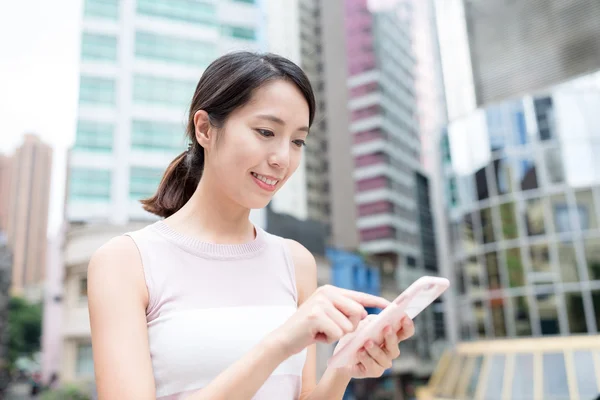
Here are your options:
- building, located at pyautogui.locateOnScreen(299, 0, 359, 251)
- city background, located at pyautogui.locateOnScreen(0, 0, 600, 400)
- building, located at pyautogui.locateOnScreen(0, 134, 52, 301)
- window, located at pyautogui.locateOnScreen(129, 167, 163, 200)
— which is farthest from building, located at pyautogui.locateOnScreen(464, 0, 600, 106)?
building, located at pyautogui.locateOnScreen(0, 134, 52, 301)

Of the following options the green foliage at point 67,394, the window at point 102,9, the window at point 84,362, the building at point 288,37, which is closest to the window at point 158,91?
the window at point 102,9

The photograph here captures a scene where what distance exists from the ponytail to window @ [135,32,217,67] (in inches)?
573

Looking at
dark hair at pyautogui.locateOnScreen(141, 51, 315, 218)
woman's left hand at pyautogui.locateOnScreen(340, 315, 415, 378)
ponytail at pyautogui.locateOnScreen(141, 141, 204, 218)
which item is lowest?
woman's left hand at pyautogui.locateOnScreen(340, 315, 415, 378)

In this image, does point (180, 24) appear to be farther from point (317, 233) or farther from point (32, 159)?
point (317, 233)

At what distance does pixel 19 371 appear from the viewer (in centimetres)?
1195

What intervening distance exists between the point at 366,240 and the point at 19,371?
1551cm

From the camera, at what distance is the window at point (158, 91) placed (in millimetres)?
14805

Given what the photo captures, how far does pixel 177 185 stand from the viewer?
4.09ft

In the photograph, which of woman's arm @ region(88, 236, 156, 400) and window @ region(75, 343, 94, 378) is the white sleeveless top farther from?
window @ region(75, 343, 94, 378)

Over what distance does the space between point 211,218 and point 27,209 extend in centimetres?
1224

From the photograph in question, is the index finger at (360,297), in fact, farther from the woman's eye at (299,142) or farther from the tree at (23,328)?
the tree at (23,328)

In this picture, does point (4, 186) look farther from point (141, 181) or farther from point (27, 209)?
point (141, 181)

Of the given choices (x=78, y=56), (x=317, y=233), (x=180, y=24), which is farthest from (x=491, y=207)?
(x=78, y=56)

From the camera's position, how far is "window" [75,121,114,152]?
13914 millimetres
